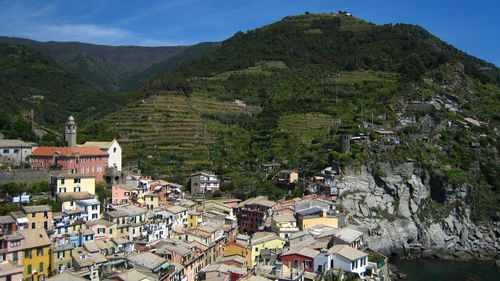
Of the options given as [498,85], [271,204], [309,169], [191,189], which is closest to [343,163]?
[309,169]

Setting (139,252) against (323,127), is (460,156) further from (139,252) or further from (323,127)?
(139,252)

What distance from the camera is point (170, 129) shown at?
2344 inches

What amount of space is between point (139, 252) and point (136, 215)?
397 cm

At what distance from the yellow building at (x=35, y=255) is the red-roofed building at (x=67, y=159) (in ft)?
35.6

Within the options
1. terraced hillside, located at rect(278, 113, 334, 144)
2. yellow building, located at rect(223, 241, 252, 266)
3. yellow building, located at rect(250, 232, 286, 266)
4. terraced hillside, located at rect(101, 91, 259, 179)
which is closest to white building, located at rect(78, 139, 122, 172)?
terraced hillside, located at rect(101, 91, 259, 179)

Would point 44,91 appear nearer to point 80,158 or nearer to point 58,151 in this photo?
point 80,158

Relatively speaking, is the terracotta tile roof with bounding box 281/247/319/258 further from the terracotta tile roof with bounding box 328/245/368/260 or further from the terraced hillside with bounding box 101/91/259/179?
the terraced hillside with bounding box 101/91/259/179

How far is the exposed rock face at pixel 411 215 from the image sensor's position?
45281mm

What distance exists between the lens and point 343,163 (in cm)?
4794

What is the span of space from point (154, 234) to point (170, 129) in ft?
97.0

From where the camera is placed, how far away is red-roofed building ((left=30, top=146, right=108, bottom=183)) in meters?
35.4

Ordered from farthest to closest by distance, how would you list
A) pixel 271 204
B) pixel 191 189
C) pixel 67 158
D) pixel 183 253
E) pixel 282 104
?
pixel 282 104 < pixel 191 189 < pixel 271 204 < pixel 67 158 < pixel 183 253

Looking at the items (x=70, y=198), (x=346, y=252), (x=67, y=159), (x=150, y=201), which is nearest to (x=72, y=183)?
(x=70, y=198)

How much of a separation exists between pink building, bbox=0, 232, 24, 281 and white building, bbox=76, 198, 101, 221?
20.5ft
